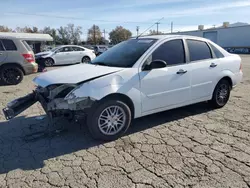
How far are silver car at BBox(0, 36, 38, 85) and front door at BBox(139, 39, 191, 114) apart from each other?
6241 millimetres

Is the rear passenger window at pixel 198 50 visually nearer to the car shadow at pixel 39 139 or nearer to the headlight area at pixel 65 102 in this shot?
the car shadow at pixel 39 139

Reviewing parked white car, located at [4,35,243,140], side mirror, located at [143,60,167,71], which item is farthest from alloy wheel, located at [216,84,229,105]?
side mirror, located at [143,60,167,71]

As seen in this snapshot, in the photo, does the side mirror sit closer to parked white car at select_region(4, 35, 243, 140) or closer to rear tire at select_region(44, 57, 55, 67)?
parked white car at select_region(4, 35, 243, 140)

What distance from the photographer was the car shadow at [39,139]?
3.22 m

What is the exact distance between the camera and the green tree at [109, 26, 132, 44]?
6971 centimetres

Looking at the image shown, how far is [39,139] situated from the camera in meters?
3.85

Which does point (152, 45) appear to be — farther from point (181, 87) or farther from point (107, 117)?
point (107, 117)

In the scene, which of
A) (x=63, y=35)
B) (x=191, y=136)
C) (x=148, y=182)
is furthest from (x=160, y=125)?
(x=63, y=35)

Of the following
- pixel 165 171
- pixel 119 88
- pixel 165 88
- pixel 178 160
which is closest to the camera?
pixel 165 171

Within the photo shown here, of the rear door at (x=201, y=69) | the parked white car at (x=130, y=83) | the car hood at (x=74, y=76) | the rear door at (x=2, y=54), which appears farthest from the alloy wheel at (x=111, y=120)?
the rear door at (x=2, y=54)

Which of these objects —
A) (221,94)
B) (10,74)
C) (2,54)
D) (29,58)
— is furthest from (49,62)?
(221,94)

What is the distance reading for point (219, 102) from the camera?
5207 mm

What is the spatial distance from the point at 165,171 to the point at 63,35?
2833 inches

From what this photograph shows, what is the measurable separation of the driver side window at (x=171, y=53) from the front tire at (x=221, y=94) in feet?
4.16
